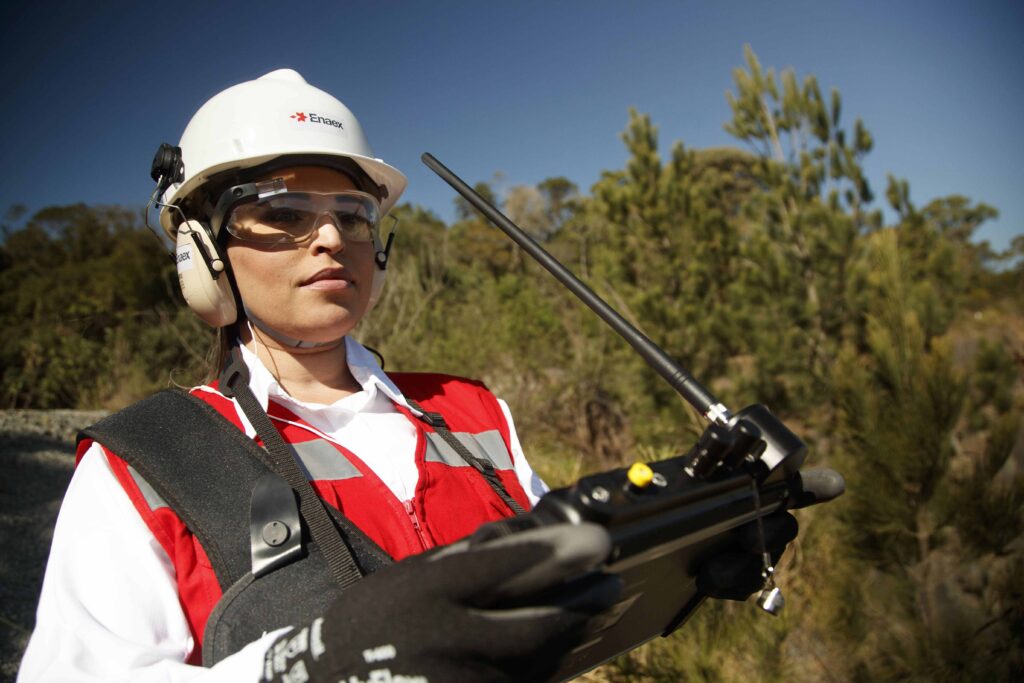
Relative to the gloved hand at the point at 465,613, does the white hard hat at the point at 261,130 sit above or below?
above

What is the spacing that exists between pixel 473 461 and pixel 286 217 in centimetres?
79

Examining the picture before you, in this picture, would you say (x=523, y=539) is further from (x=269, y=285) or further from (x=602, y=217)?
(x=602, y=217)

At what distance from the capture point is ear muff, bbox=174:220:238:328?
1.50 m

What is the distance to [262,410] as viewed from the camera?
1327 millimetres

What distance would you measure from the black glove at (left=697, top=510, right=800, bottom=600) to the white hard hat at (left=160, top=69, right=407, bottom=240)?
52.4 inches

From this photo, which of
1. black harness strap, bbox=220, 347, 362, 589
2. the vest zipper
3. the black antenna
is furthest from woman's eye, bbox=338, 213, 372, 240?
the vest zipper

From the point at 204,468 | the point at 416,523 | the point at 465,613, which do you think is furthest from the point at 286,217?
the point at 465,613

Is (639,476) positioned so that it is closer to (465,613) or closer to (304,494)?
(465,613)

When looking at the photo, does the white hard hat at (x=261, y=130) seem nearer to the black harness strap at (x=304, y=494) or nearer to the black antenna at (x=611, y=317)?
the black antenna at (x=611, y=317)

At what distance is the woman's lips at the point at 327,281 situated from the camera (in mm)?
1503

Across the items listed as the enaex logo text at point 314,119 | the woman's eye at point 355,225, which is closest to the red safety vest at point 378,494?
the woman's eye at point 355,225

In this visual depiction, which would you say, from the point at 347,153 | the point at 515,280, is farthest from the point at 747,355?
the point at 347,153

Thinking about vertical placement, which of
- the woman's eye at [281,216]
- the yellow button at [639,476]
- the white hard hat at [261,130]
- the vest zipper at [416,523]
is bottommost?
the yellow button at [639,476]

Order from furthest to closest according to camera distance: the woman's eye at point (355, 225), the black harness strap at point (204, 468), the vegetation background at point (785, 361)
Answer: the vegetation background at point (785, 361)
the woman's eye at point (355, 225)
the black harness strap at point (204, 468)
